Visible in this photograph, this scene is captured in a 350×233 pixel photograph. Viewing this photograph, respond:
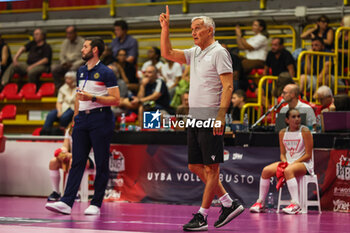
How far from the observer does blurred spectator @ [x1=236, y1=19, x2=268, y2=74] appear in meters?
12.4

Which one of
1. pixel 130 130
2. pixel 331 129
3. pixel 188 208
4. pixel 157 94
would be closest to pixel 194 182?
pixel 188 208

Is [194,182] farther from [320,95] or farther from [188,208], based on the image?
[320,95]

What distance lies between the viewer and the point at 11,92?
15164 mm

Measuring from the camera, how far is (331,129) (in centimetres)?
874

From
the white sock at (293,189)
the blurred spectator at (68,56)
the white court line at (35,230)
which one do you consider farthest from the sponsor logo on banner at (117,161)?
the blurred spectator at (68,56)

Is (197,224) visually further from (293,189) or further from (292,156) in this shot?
(292,156)

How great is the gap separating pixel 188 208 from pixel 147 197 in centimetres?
112

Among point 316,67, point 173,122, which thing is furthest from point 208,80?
point 316,67

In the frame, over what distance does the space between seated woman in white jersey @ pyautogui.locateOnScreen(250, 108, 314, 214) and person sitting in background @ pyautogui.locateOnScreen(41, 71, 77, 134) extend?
4865mm

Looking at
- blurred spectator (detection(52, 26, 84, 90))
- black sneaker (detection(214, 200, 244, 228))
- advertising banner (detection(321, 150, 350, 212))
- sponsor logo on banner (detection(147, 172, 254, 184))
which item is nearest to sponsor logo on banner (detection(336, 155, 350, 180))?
advertising banner (detection(321, 150, 350, 212))

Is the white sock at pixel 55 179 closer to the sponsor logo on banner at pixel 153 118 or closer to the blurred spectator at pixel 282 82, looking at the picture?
the sponsor logo on banner at pixel 153 118

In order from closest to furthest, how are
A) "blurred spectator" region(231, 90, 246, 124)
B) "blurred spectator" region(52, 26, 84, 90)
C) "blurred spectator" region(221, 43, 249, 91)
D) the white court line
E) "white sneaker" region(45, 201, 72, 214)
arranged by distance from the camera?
the white court line → "white sneaker" region(45, 201, 72, 214) → "blurred spectator" region(231, 90, 246, 124) → "blurred spectator" region(221, 43, 249, 91) → "blurred spectator" region(52, 26, 84, 90)

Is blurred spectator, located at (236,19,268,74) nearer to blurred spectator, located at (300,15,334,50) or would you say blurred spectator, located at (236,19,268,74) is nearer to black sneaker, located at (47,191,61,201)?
blurred spectator, located at (300,15,334,50)

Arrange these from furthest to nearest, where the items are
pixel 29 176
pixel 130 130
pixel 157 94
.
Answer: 1. pixel 157 94
2. pixel 29 176
3. pixel 130 130
